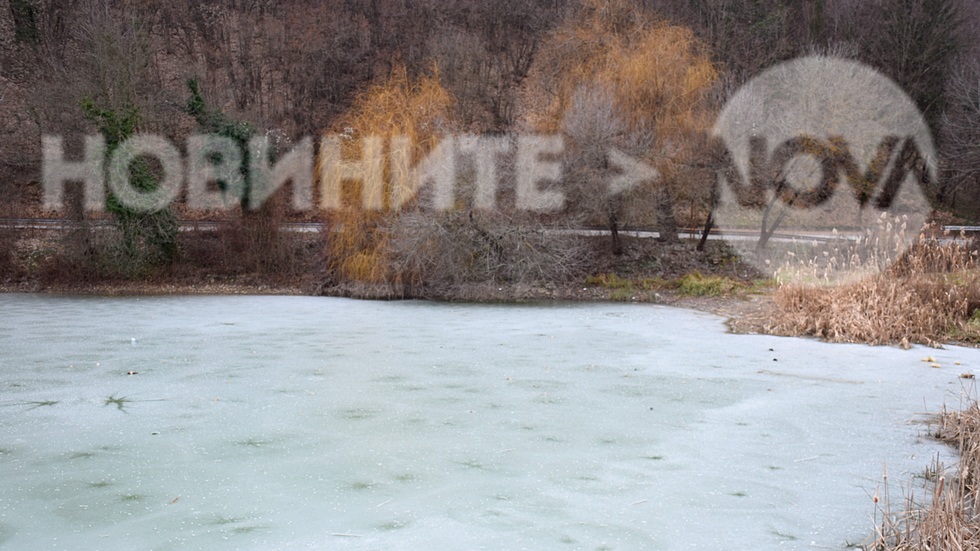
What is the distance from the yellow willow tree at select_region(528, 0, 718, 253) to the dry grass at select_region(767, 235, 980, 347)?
9220 millimetres

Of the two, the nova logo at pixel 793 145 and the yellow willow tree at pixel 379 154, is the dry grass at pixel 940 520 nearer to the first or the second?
the nova logo at pixel 793 145

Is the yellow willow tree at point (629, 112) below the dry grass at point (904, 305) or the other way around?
the other way around

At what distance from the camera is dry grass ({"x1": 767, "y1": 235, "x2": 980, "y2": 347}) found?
37.3ft

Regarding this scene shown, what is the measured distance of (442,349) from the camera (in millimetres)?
11828

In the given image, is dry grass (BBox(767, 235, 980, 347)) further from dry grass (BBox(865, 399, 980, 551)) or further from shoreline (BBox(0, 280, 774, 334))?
dry grass (BBox(865, 399, 980, 551))

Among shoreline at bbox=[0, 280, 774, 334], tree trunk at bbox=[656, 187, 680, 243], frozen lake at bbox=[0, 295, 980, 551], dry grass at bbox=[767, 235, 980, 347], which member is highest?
tree trunk at bbox=[656, 187, 680, 243]

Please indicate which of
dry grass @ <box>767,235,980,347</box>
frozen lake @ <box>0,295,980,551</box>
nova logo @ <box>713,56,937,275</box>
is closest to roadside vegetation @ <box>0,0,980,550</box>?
dry grass @ <box>767,235,980,347</box>

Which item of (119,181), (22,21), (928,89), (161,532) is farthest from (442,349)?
(22,21)

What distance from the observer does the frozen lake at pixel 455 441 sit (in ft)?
16.6

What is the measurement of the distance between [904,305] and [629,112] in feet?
39.0

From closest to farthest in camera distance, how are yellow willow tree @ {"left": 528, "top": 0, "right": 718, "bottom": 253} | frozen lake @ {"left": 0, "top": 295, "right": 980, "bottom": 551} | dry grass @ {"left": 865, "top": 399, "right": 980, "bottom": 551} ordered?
dry grass @ {"left": 865, "top": 399, "right": 980, "bottom": 551}
frozen lake @ {"left": 0, "top": 295, "right": 980, "bottom": 551}
yellow willow tree @ {"left": 528, "top": 0, "right": 718, "bottom": 253}

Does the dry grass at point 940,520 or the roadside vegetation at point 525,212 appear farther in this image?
the roadside vegetation at point 525,212

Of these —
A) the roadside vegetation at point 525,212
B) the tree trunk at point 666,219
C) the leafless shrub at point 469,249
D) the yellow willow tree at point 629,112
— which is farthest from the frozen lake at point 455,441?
the tree trunk at point 666,219

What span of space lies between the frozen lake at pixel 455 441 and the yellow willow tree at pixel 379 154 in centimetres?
754
